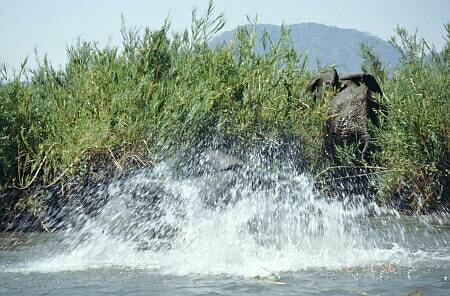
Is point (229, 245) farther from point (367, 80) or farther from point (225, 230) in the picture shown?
point (367, 80)

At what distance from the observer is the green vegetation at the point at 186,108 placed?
12.5m

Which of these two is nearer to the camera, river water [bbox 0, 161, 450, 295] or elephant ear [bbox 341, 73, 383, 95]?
river water [bbox 0, 161, 450, 295]

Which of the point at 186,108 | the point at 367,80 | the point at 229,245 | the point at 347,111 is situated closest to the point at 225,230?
the point at 229,245

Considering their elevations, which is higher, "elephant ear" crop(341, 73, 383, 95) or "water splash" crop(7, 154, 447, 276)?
"elephant ear" crop(341, 73, 383, 95)

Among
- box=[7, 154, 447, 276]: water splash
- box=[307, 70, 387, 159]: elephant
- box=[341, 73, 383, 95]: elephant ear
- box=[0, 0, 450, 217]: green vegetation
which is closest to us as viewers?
box=[7, 154, 447, 276]: water splash

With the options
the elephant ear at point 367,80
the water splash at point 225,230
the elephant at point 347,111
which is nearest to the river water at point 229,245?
the water splash at point 225,230

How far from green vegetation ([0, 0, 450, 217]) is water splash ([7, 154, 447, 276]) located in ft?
2.36

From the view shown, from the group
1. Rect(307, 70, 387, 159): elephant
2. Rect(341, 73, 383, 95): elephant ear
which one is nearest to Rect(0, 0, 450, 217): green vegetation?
Rect(307, 70, 387, 159): elephant

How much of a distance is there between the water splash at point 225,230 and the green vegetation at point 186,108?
718mm

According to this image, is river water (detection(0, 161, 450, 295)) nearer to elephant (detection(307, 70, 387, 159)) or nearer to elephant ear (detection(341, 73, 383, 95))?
elephant (detection(307, 70, 387, 159))

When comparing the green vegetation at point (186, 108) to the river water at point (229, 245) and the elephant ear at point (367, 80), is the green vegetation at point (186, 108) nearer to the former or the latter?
the river water at point (229, 245)

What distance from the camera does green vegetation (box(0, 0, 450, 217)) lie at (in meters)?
12.5

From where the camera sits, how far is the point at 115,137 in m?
12.3

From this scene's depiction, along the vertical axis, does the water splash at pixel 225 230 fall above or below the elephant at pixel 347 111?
below
